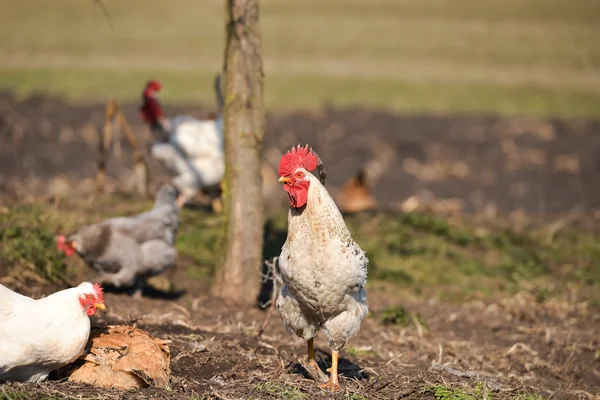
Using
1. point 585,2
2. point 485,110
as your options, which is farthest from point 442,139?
point 585,2

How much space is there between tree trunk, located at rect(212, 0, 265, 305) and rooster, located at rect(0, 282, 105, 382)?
8.72 feet

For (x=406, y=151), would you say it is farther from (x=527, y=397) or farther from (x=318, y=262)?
(x=318, y=262)

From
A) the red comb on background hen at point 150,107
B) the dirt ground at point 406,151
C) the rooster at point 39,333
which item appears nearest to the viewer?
the rooster at point 39,333

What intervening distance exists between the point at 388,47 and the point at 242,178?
105 feet

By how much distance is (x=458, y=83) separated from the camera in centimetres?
2839

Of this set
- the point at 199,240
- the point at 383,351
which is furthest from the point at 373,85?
the point at 383,351

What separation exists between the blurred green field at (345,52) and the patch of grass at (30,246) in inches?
502

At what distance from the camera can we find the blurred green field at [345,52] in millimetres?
23812

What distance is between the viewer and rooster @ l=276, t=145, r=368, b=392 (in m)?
5.30

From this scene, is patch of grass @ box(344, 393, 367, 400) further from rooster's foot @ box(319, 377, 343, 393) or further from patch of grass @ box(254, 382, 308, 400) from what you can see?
patch of grass @ box(254, 382, 308, 400)

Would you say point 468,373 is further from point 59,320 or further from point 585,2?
point 585,2

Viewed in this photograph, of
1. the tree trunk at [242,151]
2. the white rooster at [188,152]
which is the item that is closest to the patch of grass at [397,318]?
the tree trunk at [242,151]

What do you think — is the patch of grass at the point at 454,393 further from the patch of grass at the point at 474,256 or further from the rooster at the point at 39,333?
the patch of grass at the point at 474,256

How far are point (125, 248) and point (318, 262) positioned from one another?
3.27 metres
